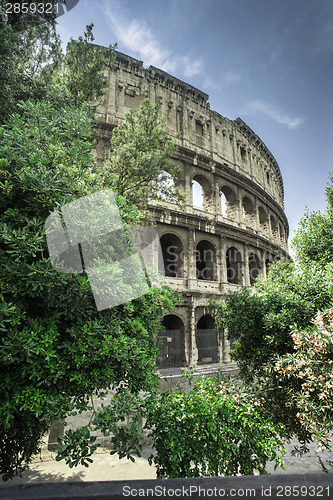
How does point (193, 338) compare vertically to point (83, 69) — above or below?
below

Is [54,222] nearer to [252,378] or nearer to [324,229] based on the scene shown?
[252,378]

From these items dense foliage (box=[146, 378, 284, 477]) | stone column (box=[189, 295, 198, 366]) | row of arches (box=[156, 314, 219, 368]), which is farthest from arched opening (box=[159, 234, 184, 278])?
dense foliage (box=[146, 378, 284, 477])

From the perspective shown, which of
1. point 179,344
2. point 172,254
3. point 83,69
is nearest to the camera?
point 83,69

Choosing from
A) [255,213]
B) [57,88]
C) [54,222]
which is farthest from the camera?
Result: [255,213]

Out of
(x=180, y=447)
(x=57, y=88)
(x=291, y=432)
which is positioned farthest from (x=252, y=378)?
(x=57, y=88)

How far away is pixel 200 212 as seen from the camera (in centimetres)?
1791

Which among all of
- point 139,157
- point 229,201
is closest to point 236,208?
point 229,201

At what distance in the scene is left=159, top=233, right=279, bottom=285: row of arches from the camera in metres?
16.8

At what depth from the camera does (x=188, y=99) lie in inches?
786

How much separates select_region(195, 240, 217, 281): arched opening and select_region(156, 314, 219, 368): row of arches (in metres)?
2.67

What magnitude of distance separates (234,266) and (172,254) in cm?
530

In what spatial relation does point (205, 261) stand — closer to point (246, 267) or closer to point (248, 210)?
point (246, 267)

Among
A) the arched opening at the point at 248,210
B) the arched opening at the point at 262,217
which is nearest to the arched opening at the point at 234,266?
the arched opening at the point at 248,210

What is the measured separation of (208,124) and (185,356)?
16359 mm
